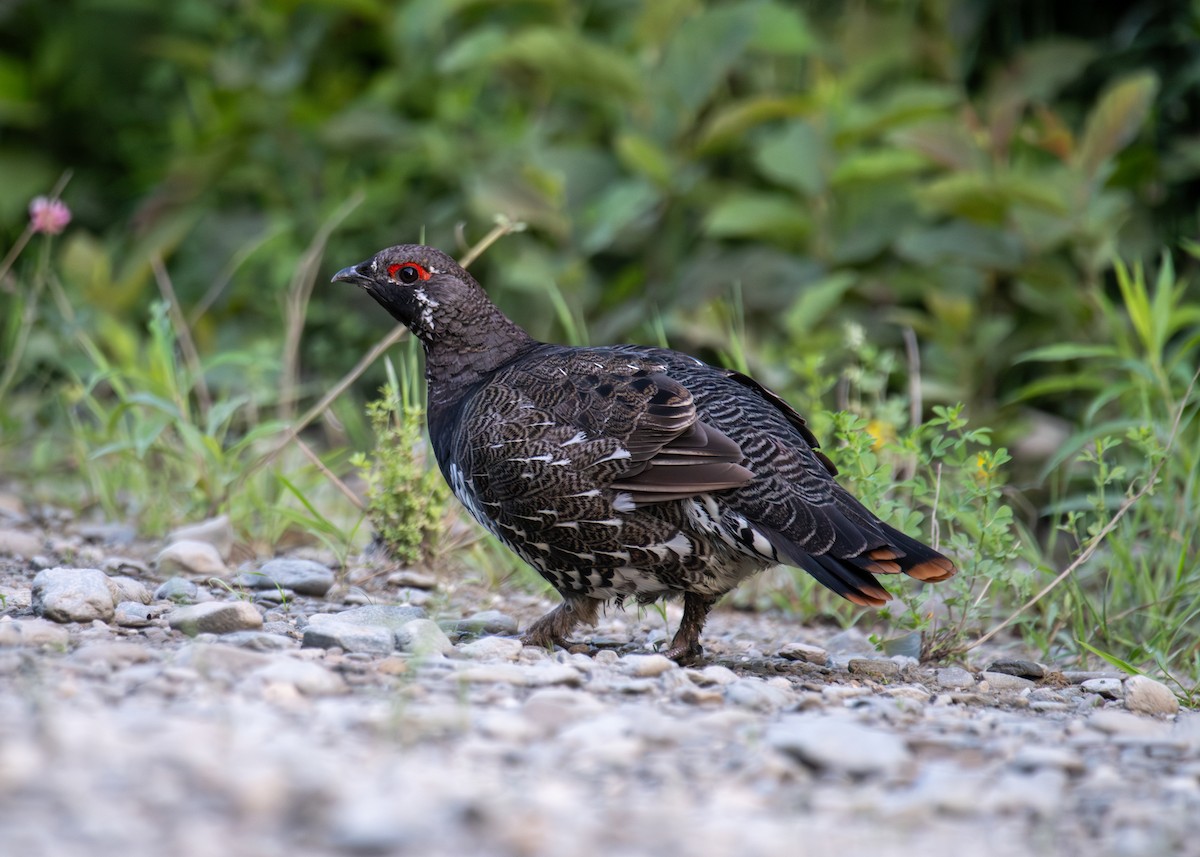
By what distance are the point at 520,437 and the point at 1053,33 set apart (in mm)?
4901

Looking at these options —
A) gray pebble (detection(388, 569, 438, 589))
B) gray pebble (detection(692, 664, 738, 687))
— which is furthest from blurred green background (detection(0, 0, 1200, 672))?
gray pebble (detection(692, 664, 738, 687))

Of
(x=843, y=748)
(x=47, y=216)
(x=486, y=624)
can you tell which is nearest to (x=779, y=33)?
(x=47, y=216)

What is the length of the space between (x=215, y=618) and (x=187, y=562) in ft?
3.31

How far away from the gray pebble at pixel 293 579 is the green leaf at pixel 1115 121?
405 centimetres

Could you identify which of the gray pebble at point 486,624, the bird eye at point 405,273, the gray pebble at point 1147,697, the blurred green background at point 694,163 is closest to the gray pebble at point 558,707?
the gray pebble at point 486,624

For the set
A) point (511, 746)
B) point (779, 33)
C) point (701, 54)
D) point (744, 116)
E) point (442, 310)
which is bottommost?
point (511, 746)

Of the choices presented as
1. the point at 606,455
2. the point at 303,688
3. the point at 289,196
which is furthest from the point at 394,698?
the point at 289,196

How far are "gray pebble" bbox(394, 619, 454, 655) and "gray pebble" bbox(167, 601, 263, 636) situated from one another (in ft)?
1.39

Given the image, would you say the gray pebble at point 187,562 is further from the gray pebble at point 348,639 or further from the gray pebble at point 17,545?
the gray pebble at point 348,639

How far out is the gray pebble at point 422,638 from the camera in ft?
11.9

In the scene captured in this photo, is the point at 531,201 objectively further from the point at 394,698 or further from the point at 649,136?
the point at 394,698

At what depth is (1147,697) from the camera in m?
3.72

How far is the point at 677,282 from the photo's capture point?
7.14m

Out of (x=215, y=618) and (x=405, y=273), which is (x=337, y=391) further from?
(x=215, y=618)
